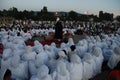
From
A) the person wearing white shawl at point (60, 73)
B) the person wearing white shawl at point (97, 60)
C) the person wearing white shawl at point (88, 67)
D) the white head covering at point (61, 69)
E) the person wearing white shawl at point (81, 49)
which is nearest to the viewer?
the person wearing white shawl at point (60, 73)

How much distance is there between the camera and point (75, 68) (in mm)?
10984

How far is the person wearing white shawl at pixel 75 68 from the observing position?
10.9 metres

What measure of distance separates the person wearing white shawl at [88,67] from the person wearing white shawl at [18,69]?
2275 mm

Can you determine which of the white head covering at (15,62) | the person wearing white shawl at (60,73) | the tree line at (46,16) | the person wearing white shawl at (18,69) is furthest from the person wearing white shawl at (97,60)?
the tree line at (46,16)

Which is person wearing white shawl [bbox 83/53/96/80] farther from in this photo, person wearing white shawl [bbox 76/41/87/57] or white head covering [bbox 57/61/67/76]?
person wearing white shawl [bbox 76/41/87/57]

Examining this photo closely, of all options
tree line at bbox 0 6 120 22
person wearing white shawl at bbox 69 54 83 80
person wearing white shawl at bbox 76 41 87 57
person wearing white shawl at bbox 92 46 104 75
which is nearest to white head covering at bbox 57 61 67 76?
person wearing white shawl at bbox 69 54 83 80

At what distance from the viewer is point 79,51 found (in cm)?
1650

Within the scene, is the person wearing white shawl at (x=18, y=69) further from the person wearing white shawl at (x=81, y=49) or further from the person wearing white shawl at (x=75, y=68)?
the person wearing white shawl at (x=81, y=49)

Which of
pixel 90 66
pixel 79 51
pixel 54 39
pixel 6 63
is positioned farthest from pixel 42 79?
pixel 54 39

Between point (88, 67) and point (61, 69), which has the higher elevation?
point (61, 69)

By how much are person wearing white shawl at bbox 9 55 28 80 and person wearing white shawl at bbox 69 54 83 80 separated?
5.16ft

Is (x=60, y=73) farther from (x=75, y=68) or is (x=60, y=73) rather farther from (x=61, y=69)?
(x=75, y=68)

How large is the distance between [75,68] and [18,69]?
76.2 inches

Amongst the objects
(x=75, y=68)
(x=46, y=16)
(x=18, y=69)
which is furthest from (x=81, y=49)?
(x=46, y=16)
